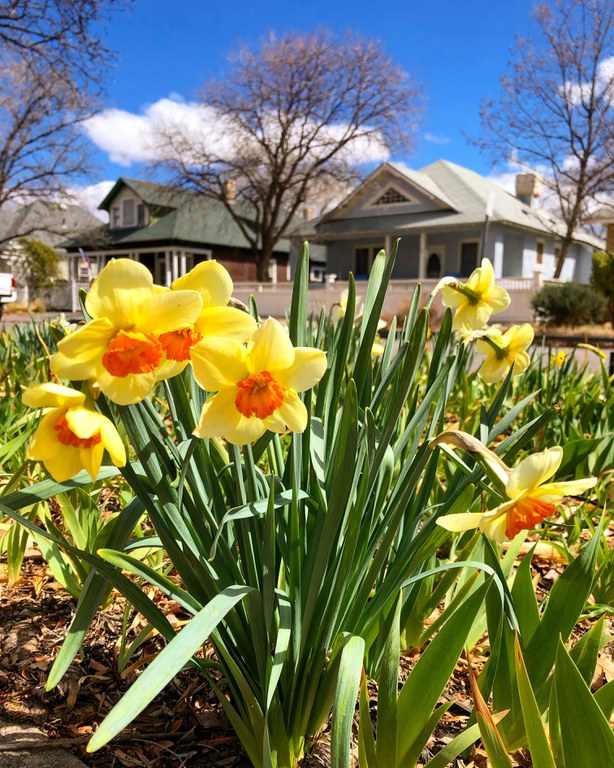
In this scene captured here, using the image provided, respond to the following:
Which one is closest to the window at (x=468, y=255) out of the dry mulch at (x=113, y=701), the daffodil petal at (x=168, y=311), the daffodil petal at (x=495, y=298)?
the daffodil petal at (x=495, y=298)

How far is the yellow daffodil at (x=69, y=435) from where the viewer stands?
76cm

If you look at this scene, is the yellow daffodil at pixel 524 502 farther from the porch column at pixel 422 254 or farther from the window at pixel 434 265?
the window at pixel 434 265

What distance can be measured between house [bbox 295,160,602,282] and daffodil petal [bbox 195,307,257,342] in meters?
24.6

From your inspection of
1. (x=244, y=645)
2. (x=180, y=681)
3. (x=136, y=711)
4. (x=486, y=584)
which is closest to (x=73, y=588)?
(x=180, y=681)

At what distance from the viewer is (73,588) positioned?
166 centimetres

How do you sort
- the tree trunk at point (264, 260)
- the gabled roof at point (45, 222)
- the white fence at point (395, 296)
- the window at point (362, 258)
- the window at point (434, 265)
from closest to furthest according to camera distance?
the white fence at point (395, 296) → the gabled roof at point (45, 222) → the window at point (434, 265) → the window at point (362, 258) → the tree trunk at point (264, 260)

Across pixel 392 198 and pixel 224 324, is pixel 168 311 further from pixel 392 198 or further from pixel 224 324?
pixel 392 198

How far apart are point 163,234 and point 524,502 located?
32017mm

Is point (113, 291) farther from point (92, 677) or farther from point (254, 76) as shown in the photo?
point (254, 76)

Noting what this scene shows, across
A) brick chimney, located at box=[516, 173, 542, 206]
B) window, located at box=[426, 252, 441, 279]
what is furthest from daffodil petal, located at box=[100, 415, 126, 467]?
brick chimney, located at box=[516, 173, 542, 206]

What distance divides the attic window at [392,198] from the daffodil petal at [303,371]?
2718cm

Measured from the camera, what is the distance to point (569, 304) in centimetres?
1606

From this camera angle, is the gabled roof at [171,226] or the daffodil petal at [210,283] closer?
the daffodil petal at [210,283]

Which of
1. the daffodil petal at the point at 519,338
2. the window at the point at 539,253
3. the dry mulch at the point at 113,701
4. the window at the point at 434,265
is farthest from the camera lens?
the window at the point at 539,253
